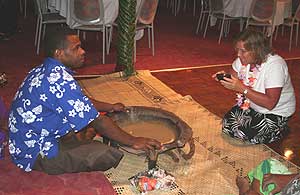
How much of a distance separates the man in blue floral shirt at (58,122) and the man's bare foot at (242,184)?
509 millimetres

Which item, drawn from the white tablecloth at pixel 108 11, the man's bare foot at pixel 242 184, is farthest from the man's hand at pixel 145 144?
the white tablecloth at pixel 108 11

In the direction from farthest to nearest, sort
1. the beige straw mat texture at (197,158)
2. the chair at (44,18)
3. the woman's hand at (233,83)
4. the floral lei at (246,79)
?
the chair at (44,18), the floral lei at (246,79), the woman's hand at (233,83), the beige straw mat texture at (197,158)

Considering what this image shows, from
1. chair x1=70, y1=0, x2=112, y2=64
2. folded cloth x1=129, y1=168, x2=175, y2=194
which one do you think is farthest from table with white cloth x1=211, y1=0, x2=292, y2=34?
folded cloth x1=129, y1=168, x2=175, y2=194

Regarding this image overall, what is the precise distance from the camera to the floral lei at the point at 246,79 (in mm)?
2920

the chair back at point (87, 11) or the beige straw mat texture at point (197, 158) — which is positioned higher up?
the chair back at point (87, 11)

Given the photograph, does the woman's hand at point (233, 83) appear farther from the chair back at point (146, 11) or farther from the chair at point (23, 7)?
the chair at point (23, 7)

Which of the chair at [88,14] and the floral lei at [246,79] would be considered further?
the chair at [88,14]

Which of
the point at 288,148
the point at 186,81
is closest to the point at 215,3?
the point at 186,81

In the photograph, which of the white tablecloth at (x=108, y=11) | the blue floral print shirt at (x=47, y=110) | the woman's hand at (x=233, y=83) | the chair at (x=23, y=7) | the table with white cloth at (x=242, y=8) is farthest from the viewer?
the chair at (x=23, y=7)

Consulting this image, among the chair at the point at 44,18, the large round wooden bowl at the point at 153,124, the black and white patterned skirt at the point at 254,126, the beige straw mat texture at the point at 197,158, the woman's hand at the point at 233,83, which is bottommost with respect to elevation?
the beige straw mat texture at the point at 197,158

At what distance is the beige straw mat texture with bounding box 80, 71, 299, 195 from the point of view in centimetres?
254

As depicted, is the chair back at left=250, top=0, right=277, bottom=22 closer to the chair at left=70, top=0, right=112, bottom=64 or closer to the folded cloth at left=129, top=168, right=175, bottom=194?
the chair at left=70, top=0, right=112, bottom=64

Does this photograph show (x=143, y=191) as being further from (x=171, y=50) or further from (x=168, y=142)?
(x=171, y=50)

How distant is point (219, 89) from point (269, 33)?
1825 millimetres
